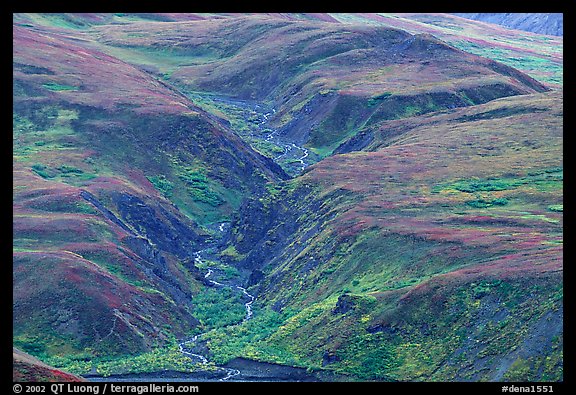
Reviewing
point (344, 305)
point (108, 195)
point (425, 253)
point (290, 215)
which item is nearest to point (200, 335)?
point (344, 305)

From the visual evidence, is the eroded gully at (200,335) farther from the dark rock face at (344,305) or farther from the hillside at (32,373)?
the hillside at (32,373)

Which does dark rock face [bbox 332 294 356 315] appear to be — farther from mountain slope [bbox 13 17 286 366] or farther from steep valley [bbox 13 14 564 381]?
mountain slope [bbox 13 17 286 366]

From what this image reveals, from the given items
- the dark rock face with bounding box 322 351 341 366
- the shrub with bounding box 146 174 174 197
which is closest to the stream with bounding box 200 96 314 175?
the shrub with bounding box 146 174 174 197

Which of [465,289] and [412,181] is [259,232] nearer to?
[412,181]

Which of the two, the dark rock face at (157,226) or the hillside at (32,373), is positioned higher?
the hillside at (32,373)

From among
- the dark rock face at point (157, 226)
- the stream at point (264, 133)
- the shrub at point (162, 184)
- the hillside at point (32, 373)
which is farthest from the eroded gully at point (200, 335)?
the stream at point (264, 133)

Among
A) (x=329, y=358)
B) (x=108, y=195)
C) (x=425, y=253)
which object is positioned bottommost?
(x=108, y=195)

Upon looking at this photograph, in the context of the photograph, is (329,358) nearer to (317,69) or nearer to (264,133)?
(264,133)
